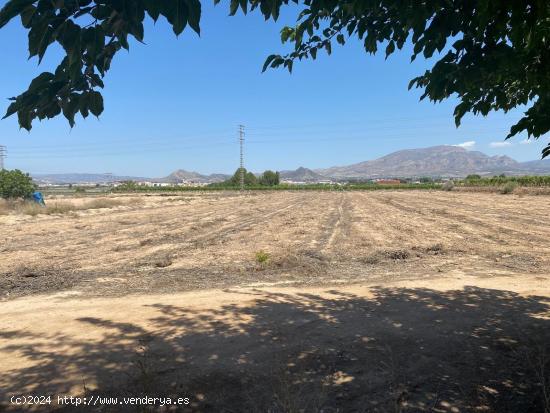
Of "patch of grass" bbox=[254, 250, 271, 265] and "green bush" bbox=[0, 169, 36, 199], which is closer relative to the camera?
"patch of grass" bbox=[254, 250, 271, 265]

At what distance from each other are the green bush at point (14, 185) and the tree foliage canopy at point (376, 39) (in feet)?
140

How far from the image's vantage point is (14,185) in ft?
126

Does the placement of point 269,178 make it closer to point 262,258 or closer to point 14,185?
point 14,185

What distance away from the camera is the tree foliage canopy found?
1.76m

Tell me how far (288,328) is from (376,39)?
13.0ft

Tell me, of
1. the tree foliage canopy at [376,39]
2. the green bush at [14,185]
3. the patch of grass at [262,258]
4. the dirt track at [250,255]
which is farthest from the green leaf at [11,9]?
the green bush at [14,185]

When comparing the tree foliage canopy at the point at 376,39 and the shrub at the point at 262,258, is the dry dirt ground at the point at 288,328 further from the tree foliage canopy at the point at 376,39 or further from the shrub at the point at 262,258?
the tree foliage canopy at the point at 376,39

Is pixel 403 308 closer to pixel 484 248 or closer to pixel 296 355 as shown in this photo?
pixel 296 355

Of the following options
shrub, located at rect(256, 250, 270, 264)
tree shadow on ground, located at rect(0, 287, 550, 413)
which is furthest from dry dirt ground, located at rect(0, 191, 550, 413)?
shrub, located at rect(256, 250, 270, 264)

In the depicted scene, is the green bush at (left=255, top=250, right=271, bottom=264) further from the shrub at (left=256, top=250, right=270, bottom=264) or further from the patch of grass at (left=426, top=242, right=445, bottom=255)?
the patch of grass at (left=426, top=242, right=445, bottom=255)

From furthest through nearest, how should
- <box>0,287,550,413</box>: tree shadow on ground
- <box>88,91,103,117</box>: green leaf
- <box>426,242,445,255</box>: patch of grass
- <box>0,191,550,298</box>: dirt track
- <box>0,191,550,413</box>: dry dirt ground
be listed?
1. <box>426,242,445,255</box>: patch of grass
2. <box>0,191,550,298</box>: dirt track
3. <box>0,191,550,413</box>: dry dirt ground
4. <box>0,287,550,413</box>: tree shadow on ground
5. <box>88,91,103,117</box>: green leaf

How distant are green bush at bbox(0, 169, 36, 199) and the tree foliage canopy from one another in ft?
140

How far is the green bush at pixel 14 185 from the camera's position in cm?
3819

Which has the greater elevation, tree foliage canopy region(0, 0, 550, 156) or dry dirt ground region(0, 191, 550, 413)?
tree foliage canopy region(0, 0, 550, 156)
